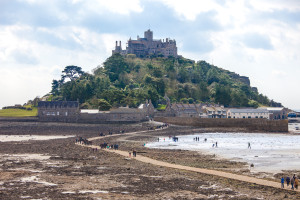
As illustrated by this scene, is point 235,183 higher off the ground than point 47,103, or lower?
lower

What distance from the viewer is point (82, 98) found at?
4626 inches

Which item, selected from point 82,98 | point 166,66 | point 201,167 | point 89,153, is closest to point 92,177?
point 201,167

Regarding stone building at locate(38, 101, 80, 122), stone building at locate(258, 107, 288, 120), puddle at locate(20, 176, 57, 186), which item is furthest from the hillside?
puddle at locate(20, 176, 57, 186)

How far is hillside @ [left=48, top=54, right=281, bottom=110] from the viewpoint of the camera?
11462 centimetres

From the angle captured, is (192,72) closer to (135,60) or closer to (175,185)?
(135,60)

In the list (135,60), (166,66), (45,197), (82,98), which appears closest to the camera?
(45,197)

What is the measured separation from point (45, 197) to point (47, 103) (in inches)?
3285

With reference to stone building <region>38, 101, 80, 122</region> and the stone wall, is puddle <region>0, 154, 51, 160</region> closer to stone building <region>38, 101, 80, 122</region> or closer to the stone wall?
the stone wall

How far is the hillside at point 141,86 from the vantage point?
114625mm

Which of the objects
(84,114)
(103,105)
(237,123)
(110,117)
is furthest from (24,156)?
(103,105)

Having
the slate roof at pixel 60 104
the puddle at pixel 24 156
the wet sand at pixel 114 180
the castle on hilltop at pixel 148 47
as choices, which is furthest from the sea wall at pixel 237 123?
the castle on hilltop at pixel 148 47

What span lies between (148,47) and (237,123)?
4302 inches

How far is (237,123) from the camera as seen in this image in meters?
87.9

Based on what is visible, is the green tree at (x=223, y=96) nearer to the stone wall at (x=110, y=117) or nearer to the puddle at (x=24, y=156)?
the stone wall at (x=110, y=117)
